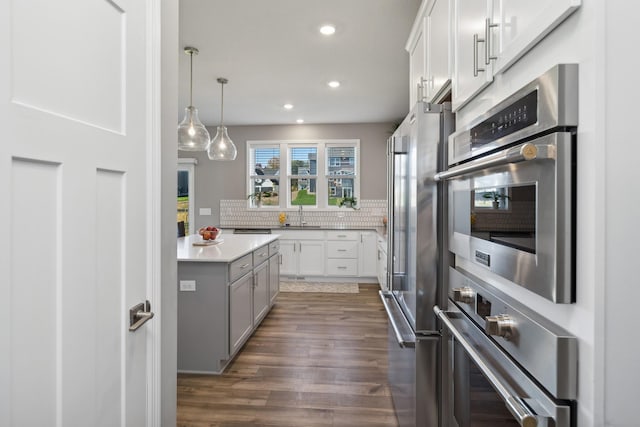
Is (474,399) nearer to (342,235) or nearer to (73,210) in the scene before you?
(73,210)

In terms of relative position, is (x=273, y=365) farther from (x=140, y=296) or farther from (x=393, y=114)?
(x=393, y=114)

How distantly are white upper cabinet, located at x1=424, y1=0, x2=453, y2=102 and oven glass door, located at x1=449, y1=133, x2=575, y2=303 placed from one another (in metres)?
0.63

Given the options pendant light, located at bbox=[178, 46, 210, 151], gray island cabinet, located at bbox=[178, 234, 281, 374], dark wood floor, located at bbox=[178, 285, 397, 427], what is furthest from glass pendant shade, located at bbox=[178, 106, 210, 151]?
dark wood floor, located at bbox=[178, 285, 397, 427]

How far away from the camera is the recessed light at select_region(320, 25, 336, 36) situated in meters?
2.93

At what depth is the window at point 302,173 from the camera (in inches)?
257

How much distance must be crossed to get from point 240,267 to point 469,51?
2.44 metres

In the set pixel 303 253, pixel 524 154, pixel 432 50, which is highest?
pixel 432 50

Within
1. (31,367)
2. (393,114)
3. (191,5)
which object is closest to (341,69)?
(191,5)

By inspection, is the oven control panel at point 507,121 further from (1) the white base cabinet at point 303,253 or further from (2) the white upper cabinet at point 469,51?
(1) the white base cabinet at point 303,253

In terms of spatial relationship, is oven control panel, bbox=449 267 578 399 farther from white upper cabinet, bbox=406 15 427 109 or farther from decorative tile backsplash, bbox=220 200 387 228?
decorative tile backsplash, bbox=220 200 387 228

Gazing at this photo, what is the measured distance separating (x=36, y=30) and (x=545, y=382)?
51.1 inches

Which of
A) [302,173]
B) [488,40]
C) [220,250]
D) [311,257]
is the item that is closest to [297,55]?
[220,250]

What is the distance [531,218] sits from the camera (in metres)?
0.80

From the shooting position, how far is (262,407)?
2330mm
